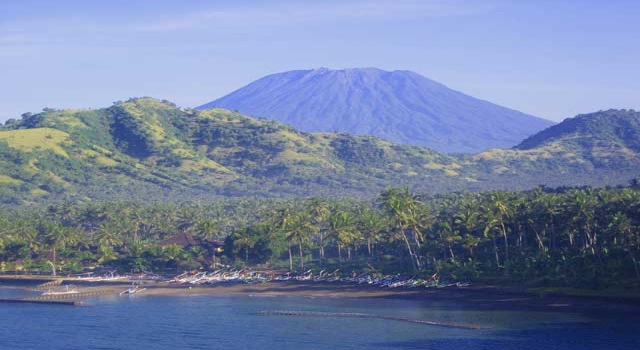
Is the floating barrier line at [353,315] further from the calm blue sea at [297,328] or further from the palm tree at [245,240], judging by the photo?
the palm tree at [245,240]

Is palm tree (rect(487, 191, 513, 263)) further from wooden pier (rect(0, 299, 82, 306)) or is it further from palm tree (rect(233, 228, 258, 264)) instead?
wooden pier (rect(0, 299, 82, 306))

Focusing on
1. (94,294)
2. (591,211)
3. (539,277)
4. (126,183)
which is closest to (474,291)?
(539,277)

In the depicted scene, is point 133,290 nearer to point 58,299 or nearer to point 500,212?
point 58,299

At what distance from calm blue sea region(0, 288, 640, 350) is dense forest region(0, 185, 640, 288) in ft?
29.3

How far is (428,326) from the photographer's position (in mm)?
62562

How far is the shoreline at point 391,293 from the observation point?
222 feet

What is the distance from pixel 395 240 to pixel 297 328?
27179mm

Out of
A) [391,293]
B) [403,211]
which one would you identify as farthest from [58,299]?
[403,211]

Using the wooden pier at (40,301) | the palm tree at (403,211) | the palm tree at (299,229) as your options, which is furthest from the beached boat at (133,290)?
the palm tree at (403,211)

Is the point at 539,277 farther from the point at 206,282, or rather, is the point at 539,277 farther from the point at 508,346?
the point at 206,282

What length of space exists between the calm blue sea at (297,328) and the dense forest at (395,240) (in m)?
8.94

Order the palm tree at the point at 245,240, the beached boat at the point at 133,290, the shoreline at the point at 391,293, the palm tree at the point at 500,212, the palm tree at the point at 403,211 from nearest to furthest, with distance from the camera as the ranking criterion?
the shoreline at the point at 391,293, the palm tree at the point at 500,212, the palm tree at the point at 403,211, the beached boat at the point at 133,290, the palm tree at the point at 245,240

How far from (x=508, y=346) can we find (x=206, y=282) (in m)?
40.8

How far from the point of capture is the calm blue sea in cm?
5715
